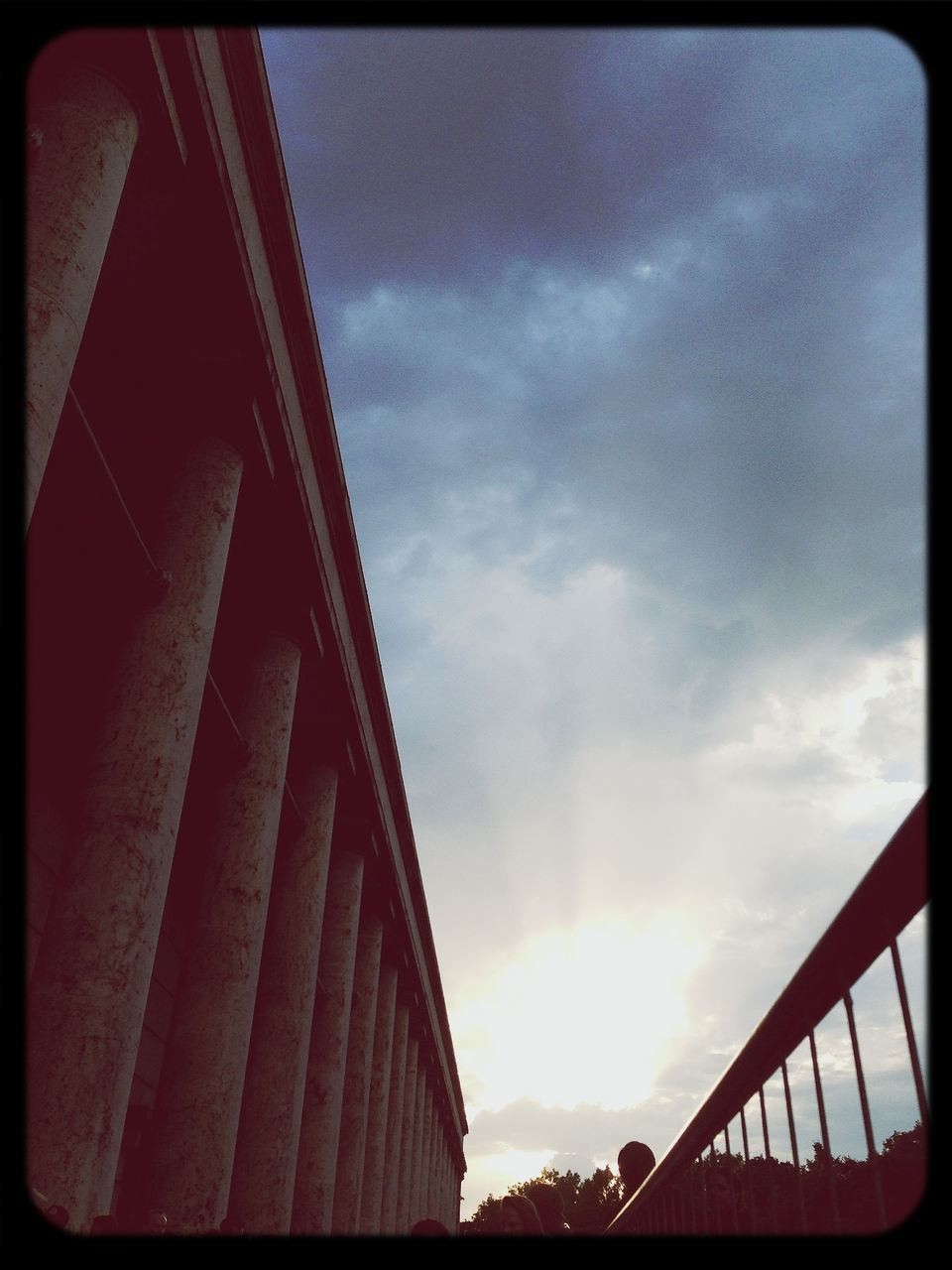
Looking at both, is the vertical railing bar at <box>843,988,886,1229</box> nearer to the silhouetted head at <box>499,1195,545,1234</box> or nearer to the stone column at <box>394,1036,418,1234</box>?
the silhouetted head at <box>499,1195,545,1234</box>

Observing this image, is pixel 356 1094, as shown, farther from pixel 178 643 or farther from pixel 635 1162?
pixel 635 1162

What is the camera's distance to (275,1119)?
12.5 metres

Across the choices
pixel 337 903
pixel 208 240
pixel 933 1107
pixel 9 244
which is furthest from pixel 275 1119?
pixel 933 1107

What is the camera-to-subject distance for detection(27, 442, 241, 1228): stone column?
6.68 metres

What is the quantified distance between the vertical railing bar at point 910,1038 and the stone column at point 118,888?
6069 mm

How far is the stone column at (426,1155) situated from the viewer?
37500mm

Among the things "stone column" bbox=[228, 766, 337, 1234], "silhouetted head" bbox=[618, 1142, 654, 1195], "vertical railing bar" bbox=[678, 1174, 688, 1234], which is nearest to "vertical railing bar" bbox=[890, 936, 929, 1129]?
"vertical railing bar" bbox=[678, 1174, 688, 1234]

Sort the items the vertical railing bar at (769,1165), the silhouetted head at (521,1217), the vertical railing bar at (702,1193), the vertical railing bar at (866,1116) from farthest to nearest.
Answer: the silhouetted head at (521,1217) → the vertical railing bar at (702,1193) → the vertical railing bar at (769,1165) → the vertical railing bar at (866,1116)

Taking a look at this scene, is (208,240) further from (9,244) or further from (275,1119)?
(275,1119)

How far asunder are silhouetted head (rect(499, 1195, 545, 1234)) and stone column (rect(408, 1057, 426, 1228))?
1160 inches

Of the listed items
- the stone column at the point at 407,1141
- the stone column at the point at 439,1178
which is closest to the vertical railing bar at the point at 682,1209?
the stone column at the point at 407,1141

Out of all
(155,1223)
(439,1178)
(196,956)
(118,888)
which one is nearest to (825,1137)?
(118,888)

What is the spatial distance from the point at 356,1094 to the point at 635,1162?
14770mm

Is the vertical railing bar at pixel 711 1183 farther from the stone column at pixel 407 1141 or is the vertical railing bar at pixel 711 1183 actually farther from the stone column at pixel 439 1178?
the stone column at pixel 439 1178
